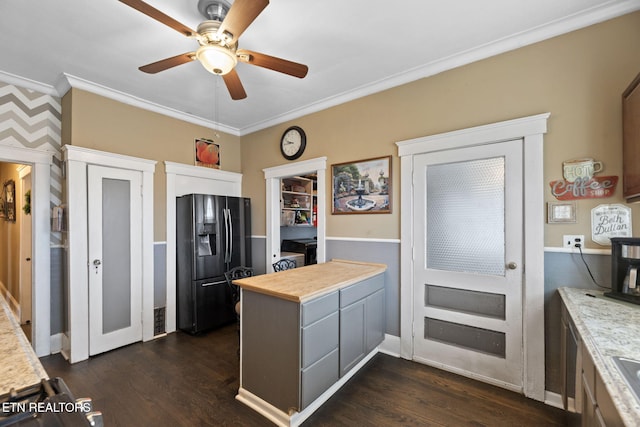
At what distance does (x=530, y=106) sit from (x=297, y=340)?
2.49 meters

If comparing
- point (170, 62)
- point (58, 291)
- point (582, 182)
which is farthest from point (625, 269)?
point (58, 291)

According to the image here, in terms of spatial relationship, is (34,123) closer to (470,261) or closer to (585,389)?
(470,261)

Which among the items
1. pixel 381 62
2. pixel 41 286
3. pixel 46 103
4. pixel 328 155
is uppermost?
pixel 381 62

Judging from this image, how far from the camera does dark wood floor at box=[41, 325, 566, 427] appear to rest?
1.95 metres

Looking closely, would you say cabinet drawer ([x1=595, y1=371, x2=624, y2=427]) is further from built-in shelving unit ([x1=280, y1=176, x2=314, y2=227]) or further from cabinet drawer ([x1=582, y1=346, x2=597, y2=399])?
built-in shelving unit ([x1=280, y1=176, x2=314, y2=227])

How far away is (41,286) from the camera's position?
2850 mm

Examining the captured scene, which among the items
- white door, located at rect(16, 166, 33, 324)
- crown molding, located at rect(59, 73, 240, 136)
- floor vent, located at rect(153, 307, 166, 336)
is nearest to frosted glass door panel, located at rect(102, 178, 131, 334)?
floor vent, located at rect(153, 307, 166, 336)

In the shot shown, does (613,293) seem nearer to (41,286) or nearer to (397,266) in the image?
(397,266)

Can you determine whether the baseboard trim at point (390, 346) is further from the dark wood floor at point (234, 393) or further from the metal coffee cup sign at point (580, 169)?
the metal coffee cup sign at point (580, 169)

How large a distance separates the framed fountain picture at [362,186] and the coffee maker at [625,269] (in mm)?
1643

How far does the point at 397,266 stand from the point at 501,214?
103cm

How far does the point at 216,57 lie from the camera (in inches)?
69.9

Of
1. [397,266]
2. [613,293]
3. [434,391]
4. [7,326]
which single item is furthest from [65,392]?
[613,293]

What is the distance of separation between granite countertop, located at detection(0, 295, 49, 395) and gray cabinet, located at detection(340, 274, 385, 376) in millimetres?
1712
